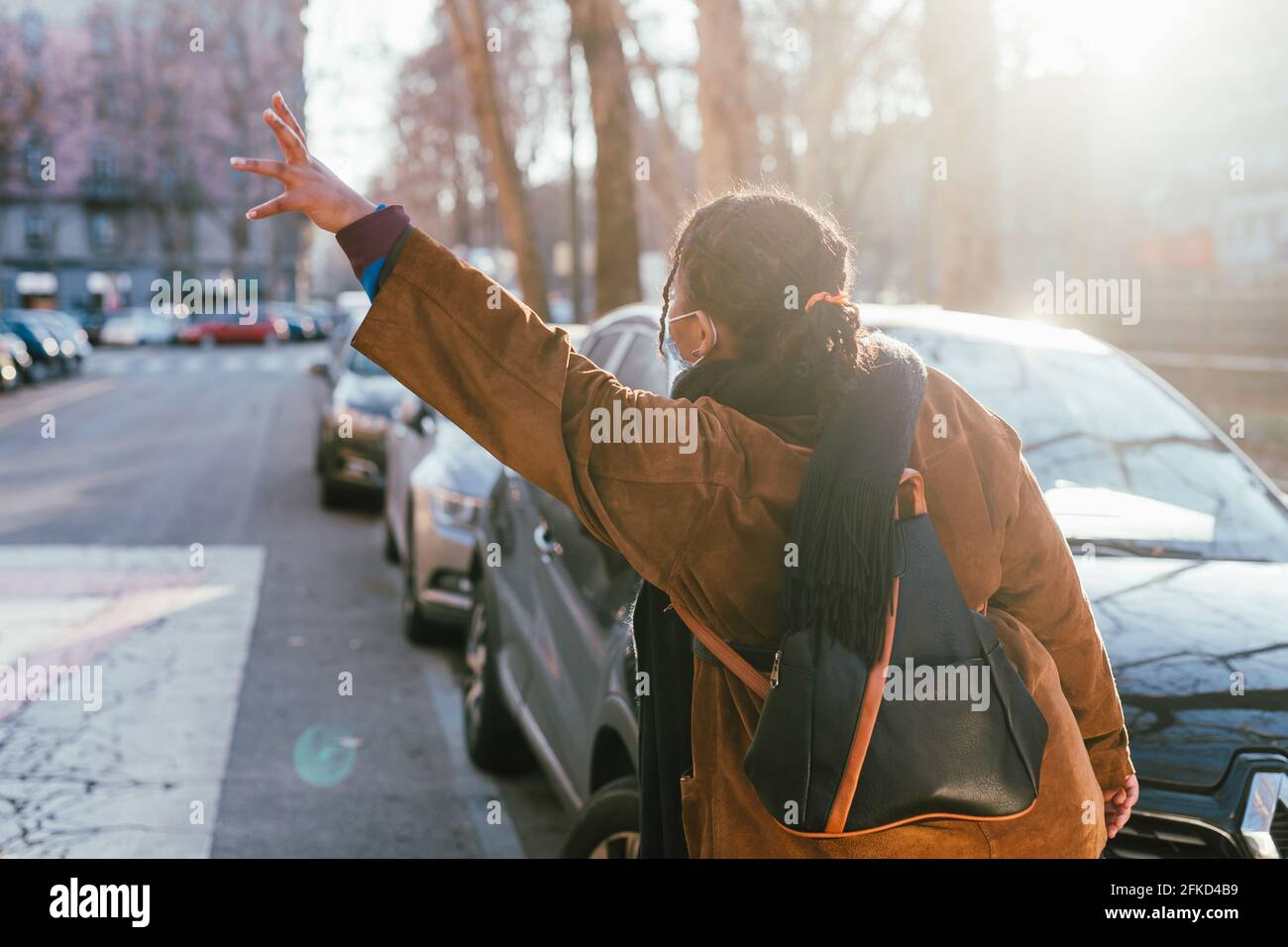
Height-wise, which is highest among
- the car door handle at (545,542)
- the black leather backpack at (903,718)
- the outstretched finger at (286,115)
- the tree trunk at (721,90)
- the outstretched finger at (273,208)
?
the tree trunk at (721,90)

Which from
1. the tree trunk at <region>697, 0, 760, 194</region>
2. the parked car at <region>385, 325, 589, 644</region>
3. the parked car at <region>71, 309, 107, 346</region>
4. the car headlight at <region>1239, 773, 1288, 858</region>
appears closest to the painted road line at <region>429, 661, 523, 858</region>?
the parked car at <region>385, 325, 589, 644</region>

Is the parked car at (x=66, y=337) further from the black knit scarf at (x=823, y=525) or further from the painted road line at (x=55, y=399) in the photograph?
the black knit scarf at (x=823, y=525)

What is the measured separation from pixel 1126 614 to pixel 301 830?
2945 millimetres

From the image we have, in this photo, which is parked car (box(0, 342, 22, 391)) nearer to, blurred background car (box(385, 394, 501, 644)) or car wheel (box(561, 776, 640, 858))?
blurred background car (box(385, 394, 501, 644))

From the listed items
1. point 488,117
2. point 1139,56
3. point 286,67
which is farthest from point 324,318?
point 488,117

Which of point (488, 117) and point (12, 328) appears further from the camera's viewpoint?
point (12, 328)

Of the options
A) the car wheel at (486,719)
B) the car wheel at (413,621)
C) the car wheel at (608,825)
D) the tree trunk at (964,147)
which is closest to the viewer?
the car wheel at (608,825)

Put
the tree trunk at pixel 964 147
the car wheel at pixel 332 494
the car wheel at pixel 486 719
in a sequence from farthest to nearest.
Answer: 1. the car wheel at pixel 332 494
2. the tree trunk at pixel 964 147
3. the car wheel at pixel 486 719

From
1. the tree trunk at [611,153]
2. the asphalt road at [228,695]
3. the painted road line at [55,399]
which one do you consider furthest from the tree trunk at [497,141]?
the asphalt road at [228,695]

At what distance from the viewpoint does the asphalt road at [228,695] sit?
4969 millimetres

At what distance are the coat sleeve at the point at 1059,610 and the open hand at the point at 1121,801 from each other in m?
0.02

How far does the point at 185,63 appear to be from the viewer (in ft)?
205

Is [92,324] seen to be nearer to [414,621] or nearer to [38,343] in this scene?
[38,343]
